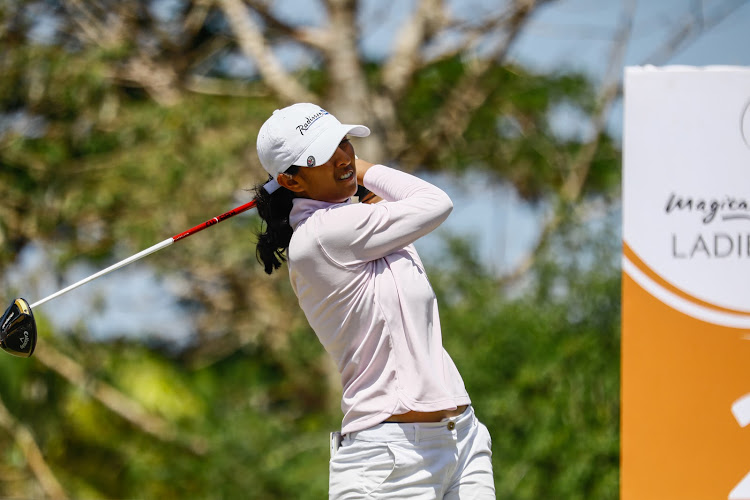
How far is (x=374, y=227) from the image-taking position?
2.27m

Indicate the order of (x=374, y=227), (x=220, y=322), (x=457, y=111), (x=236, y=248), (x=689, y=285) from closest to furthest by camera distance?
(x=374, y=227)
(x=689, y=285)
(x=236, y=248)
(x=220, y=322)
(x=457, y=111)

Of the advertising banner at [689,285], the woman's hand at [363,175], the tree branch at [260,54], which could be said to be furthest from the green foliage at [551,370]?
the woman's hand at [363,175]

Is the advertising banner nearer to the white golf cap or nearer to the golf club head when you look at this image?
the white golf cap

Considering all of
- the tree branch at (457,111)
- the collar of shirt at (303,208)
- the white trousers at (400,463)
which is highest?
the tree branch at (457,111)

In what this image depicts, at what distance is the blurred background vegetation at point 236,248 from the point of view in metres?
7.24

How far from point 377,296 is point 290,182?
0.33 metres

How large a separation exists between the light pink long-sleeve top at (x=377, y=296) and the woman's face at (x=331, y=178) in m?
0.03

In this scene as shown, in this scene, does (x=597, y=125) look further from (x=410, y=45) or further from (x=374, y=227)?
(x=374, y=227)

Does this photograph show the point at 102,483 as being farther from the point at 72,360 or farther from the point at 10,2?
the point at 10,2

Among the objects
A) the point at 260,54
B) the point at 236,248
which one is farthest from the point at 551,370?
the point at 260,54

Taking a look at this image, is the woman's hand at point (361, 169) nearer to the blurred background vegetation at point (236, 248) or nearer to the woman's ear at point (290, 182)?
the woman's ear at point (290, 182)

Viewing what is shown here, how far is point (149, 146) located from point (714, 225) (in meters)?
7.06

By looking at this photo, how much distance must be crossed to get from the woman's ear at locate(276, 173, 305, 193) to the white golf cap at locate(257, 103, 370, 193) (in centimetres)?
2

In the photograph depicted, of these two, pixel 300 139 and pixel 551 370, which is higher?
pixel 300 139
